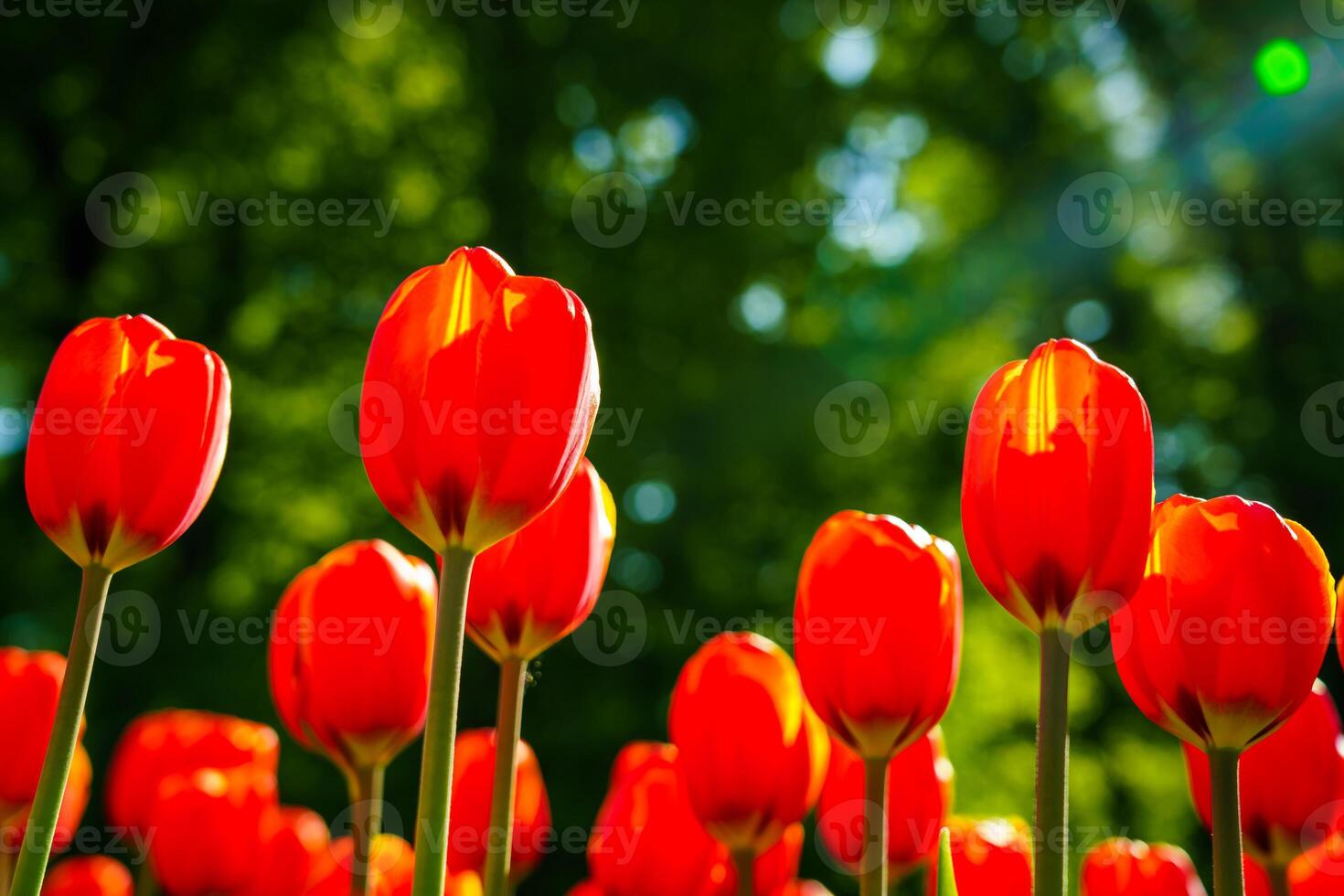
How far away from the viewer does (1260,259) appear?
33.0ft

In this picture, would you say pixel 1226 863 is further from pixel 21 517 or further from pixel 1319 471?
pixel 1319 471

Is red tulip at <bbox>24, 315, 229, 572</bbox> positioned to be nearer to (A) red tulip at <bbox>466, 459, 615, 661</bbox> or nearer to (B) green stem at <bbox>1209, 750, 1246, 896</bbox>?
(A) red tulip at <bbox>466, 459, 615, 661</bbox>

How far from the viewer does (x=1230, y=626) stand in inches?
33.1

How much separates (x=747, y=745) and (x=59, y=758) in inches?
24.6

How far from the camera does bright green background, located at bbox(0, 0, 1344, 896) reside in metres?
7.12

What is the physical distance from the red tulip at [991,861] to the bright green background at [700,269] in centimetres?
506

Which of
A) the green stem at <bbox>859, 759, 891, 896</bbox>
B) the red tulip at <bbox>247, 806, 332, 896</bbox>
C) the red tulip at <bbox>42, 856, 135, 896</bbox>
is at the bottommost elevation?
the red tulip at <bbox>42, 856, 135, 896</bbox>

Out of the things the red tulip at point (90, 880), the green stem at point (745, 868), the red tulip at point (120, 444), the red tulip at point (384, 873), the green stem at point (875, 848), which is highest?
the red tulip at point (120, 444)

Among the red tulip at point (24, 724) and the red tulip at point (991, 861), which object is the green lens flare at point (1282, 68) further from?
the red tulip at point (24, 724)

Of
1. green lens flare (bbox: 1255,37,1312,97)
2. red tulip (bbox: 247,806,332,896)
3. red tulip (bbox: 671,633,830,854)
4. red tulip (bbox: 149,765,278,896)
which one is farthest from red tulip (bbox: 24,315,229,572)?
green lens flare (bbox: 1255,37,1312,97)

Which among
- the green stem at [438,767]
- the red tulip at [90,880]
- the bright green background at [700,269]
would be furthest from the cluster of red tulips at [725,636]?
the bright green background at [700,269]

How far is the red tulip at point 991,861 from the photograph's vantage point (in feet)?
3.66

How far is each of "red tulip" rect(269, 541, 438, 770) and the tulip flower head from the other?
1.89ft

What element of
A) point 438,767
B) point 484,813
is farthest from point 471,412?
point 484,813
